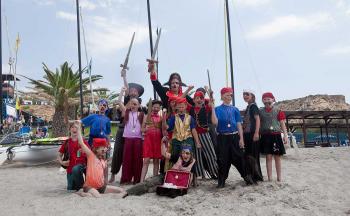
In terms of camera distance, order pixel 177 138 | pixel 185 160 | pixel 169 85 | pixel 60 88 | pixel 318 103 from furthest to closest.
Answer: pixel 318 103, pixel 60 88, pixel 169 85, pixel 177 138, pixel 185 160

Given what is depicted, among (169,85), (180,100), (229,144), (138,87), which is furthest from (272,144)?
(138,87)

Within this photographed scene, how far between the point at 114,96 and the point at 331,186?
22.9 metres

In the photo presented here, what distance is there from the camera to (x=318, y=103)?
163ft

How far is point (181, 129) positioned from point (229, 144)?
0.79 metres

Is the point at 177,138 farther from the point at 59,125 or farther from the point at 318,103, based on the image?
the point at 318,103

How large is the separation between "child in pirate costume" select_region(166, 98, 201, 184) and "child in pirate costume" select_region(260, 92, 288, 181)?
1.17 m

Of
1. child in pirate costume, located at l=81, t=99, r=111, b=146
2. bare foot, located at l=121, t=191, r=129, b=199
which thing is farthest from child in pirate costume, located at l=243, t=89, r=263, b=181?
child in pirate costume, located at l=81, t=99, r=111, b=146

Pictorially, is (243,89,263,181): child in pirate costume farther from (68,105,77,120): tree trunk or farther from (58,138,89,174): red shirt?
(68,105,77,120): tree trunk

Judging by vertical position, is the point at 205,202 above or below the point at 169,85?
below

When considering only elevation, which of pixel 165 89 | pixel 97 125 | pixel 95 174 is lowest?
pixel 95 174

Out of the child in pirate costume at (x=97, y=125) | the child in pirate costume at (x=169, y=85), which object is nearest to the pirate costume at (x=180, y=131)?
the child in pirate costume at (x=169, y=85)

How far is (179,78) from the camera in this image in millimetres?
5809

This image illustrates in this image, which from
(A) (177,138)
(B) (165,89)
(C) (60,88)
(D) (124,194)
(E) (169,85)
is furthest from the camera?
(C) (60,88)

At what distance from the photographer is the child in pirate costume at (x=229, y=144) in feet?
17.9
